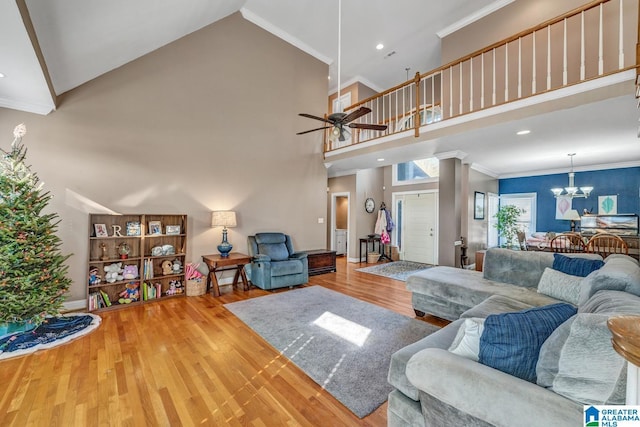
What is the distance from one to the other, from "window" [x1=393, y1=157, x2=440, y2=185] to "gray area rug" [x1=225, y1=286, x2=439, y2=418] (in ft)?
14.9

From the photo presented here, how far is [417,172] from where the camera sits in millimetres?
7609

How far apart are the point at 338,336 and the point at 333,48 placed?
6.32m

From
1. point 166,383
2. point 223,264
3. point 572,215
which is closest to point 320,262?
point 223,264

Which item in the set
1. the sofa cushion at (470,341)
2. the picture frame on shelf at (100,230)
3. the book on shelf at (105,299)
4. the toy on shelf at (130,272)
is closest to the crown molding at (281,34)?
the picture frame on shelf at (100,230)

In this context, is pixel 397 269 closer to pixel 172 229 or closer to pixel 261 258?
pixel 261 258

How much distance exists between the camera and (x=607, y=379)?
0.86m

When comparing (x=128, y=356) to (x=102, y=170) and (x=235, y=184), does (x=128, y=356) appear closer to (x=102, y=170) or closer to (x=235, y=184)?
(x=102, y=170)

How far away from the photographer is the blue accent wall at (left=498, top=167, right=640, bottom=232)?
19.5 ft


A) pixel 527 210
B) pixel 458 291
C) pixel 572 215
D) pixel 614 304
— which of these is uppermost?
pixel 527 210

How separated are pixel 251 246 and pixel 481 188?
616cm

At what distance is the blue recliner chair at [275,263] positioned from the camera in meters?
4.57

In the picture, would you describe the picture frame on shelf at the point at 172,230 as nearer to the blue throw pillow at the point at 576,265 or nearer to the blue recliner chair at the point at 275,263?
the blue recliner chair at the point at 275,263

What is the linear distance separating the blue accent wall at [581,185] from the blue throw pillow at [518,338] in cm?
751

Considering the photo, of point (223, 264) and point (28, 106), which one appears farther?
point (223, 264)
